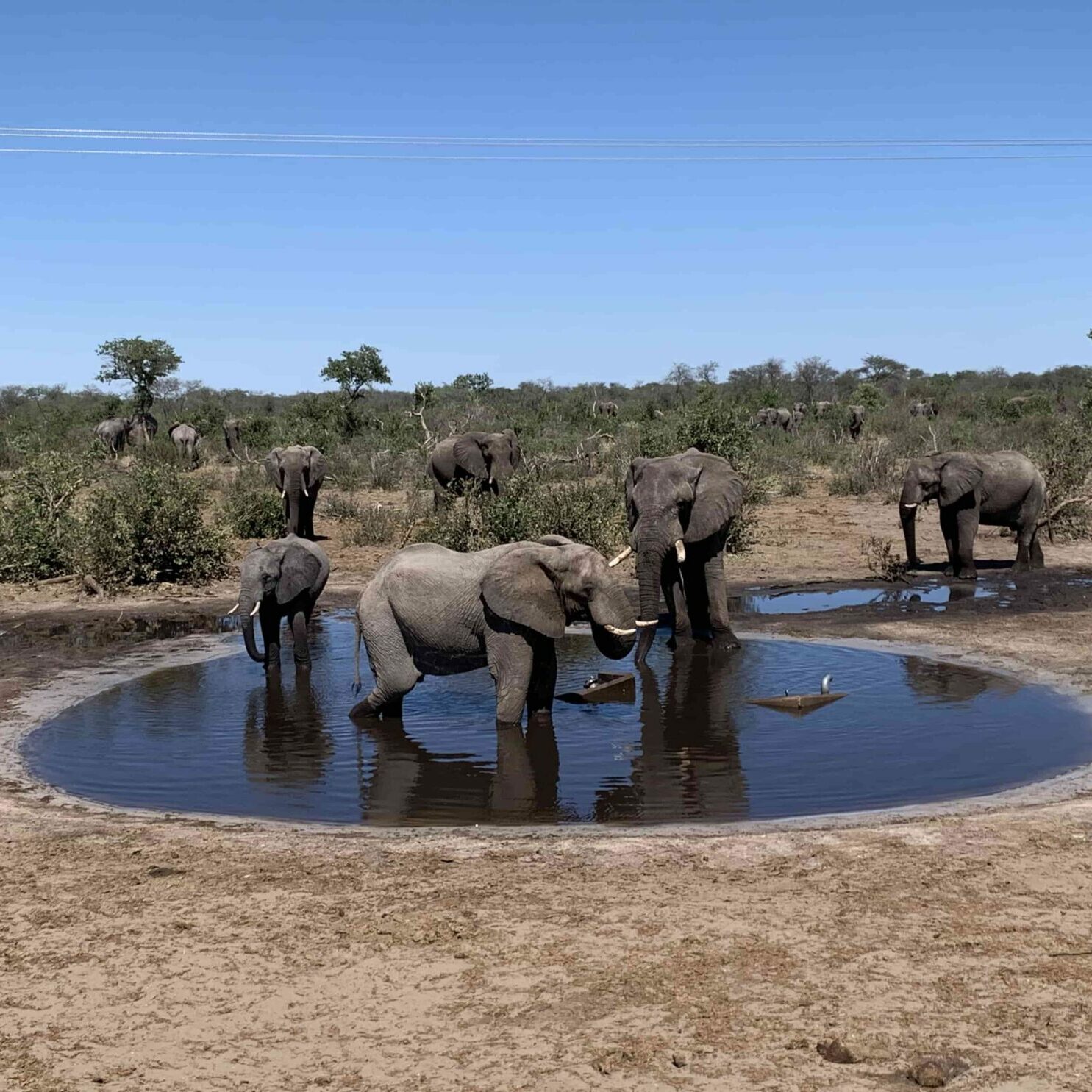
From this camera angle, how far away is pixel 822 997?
16.2 ft

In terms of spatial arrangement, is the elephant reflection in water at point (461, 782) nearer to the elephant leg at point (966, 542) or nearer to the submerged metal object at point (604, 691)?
the submerged metal object at point (604, 691)

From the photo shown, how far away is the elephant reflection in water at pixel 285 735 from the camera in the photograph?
8.69 meters

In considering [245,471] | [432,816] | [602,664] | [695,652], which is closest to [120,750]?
[432,816]

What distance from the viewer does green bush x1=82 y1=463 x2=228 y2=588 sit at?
17.2 m

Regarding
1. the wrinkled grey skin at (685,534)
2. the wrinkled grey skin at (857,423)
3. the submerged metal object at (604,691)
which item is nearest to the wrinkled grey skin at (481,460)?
the wrinkled grey skin at (685,534)

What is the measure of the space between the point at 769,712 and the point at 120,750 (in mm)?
4693

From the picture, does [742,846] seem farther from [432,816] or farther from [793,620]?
[793,620]

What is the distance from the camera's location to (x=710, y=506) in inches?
496

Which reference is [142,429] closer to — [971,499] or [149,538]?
[149,538]

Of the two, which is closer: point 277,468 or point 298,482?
point 298,482

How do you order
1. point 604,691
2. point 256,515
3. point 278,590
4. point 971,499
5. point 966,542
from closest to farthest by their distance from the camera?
point 604,691, point 278,590, point 966,542, point 971,499, point 256,515

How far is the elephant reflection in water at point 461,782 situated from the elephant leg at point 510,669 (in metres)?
0.13

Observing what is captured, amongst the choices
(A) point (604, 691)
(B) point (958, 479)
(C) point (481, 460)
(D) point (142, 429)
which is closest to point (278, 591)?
(A) point (604, 691)

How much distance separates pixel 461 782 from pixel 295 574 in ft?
14.9
